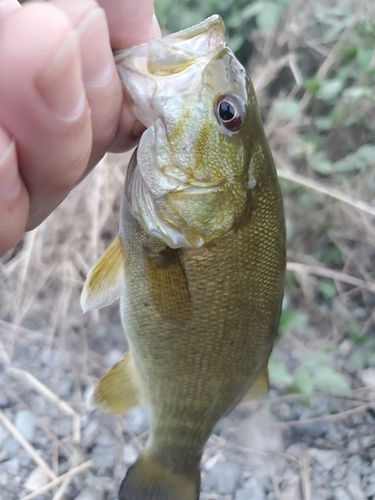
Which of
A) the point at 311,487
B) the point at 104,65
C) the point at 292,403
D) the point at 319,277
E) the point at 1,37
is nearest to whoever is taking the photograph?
the point at 1,37

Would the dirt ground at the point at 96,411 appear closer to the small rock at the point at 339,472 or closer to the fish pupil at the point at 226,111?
the small rock at the point at 339,472

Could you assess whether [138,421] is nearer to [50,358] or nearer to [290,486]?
[50,358]

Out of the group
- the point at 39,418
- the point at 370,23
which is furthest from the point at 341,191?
the point at 39,418

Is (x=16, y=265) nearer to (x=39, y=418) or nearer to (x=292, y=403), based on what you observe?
(x=39, y=418)

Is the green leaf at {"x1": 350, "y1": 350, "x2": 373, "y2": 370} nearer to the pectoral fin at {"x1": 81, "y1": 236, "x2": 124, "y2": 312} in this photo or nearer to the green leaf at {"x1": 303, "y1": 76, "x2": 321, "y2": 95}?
the green leaf at {"x1": 303, "y1": 76, "x2": 321, "y2": 95}

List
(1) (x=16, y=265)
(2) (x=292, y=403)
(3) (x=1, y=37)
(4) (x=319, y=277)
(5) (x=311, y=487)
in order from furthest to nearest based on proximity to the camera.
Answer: (4) (x=319, y=277) < (1) (x=16, y=265) < (2) (x=292, y=403) < (5) (x=311, y=487) < (3) (x=1, y=37)

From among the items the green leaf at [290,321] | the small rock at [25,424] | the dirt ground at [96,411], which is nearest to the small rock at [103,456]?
the dirt ground at [96,411]

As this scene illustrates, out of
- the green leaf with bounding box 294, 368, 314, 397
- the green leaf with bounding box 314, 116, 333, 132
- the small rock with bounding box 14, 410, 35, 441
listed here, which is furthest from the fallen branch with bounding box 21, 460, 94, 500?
the green leaf with bounding box 314, 116, 333, 132
